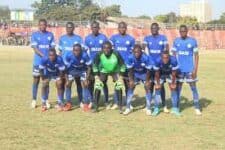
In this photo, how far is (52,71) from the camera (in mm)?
13109

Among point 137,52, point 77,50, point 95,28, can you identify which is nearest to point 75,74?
point 77,50

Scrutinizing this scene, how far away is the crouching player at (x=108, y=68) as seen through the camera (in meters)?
12.7

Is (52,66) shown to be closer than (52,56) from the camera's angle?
No

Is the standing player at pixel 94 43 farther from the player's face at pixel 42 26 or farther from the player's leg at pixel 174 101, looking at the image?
the player's leg at pixel 174 101

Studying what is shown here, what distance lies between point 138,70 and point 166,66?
674 millimetres

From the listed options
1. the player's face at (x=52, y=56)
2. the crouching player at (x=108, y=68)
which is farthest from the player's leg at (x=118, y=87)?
the player's face at (x=52, y=56)

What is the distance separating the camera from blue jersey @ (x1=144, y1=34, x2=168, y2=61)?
1309 centimetres

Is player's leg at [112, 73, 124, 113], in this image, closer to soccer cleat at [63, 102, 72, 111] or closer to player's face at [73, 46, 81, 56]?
player's face at [73, 46, 81, 56]

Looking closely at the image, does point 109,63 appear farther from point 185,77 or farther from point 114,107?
A: point 185,77

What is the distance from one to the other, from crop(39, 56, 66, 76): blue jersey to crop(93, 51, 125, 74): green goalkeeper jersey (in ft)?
2.58

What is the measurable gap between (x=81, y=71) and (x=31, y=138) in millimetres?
3635

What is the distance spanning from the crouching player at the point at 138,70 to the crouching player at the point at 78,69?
3.24ft

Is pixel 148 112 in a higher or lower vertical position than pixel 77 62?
lower

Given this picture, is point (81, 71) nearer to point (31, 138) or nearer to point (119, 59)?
point (119, 59)
